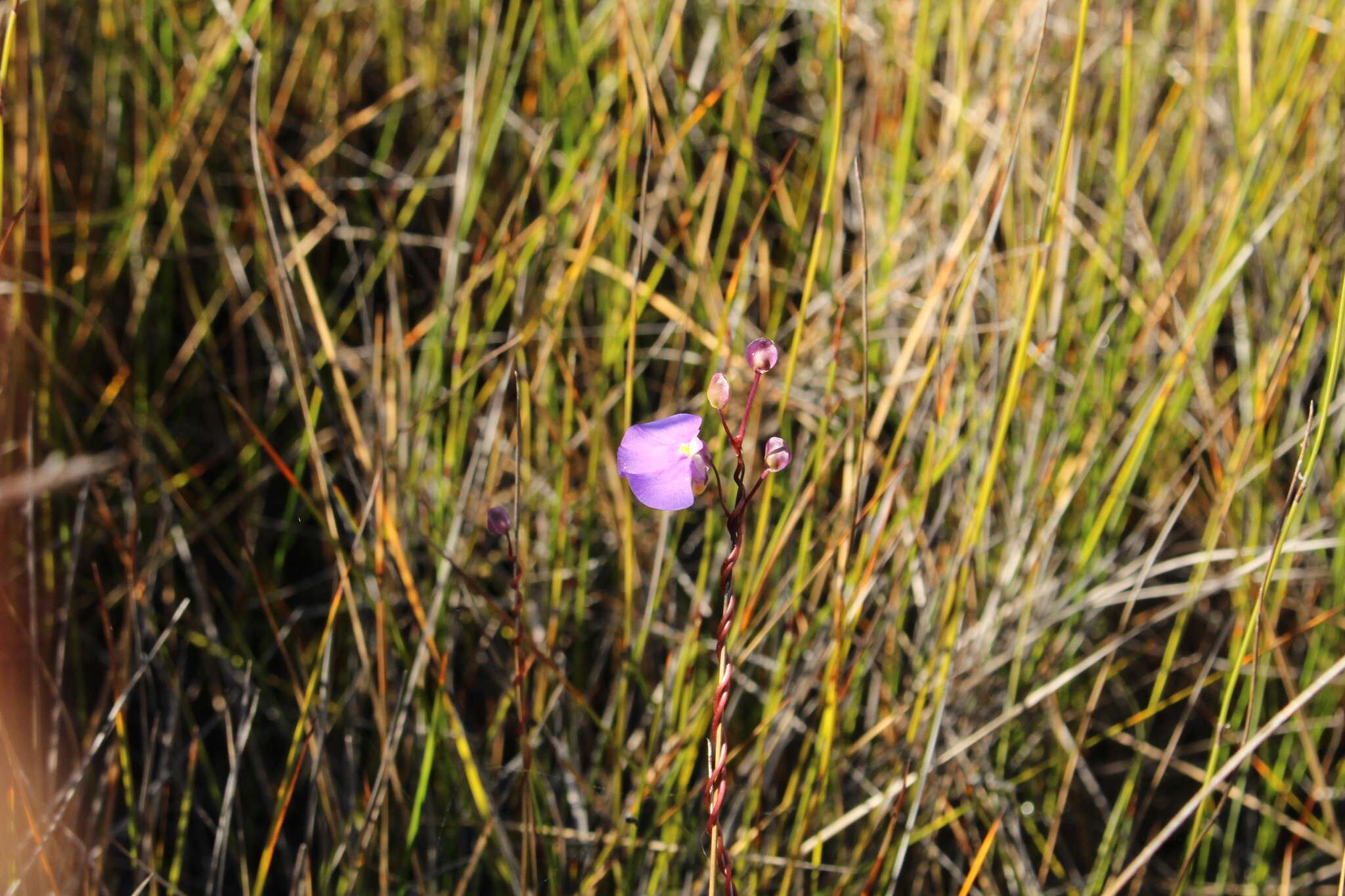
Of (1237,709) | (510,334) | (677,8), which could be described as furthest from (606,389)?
(1237,709)

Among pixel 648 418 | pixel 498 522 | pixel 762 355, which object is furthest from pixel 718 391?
pixel 648 418

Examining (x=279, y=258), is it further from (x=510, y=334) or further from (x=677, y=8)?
(x=677, y=8)

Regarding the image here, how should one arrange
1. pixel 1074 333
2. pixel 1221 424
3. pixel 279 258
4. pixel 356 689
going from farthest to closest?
pixel 1074 333, pixel 1221 424, pixel 356 689, pixel 279 258

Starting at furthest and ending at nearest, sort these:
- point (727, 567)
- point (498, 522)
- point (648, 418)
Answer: point (648, 418) → point (498, 522) → point (727, 567)

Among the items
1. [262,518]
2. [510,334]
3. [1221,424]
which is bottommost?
[262,518]

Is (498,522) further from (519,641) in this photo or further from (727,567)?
(727,567)

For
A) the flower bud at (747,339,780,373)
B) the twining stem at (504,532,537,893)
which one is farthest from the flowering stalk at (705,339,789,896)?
the twining stem at (504,532,537,893)
